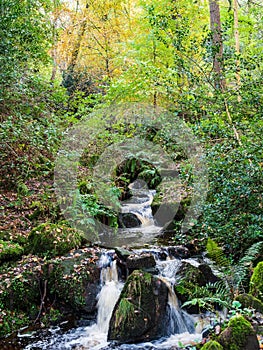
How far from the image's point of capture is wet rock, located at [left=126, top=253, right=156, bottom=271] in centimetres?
624

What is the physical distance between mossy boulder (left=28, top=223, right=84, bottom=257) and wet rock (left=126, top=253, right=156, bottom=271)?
1.30 metres

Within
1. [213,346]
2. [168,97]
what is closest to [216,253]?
[213,346]

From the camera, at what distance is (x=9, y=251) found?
627 cm

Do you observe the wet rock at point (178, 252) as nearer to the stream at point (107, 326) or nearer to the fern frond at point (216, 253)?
the stream at point (107, 326)

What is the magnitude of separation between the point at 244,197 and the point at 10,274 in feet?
13.8

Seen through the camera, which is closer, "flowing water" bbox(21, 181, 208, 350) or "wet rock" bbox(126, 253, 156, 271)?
"flowing water" bbox(21, 181, 208, 350)

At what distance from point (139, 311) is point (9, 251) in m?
2.74

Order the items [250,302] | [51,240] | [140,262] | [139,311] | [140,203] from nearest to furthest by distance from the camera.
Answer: [250,302] < [139,311] < [140,262] < [51,240] < [140,203]

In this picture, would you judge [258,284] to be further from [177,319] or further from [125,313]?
[125,313]

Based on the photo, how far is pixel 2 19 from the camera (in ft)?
25.7

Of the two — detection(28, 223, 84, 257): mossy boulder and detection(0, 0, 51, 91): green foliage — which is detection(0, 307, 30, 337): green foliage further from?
detection(0, 0, 51, 91): green foliage

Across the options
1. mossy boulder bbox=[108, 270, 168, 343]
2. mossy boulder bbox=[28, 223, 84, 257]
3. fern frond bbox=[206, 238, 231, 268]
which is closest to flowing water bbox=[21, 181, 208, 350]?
mossy boulder bbox=[108, 270, 168, 343]

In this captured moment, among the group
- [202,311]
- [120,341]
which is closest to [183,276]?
[202,311]

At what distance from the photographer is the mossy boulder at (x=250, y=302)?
13.4 ft
